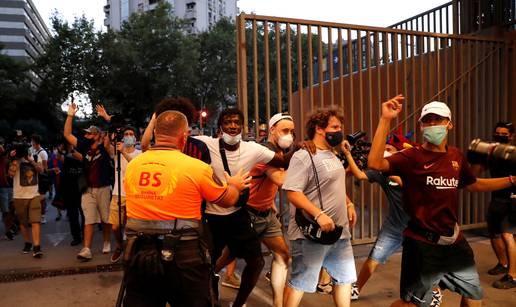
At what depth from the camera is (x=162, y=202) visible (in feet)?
8.93

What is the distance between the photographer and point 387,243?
175 inches

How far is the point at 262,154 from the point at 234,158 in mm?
270

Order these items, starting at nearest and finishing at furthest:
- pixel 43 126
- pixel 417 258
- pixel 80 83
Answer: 1. pixel 417 258
2. pixel 80 83
3. pixel 43 126

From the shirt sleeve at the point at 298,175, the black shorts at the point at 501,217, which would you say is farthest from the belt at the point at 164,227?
the black shorts at the point at 501,217

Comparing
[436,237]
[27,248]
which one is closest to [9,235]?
[27,248]

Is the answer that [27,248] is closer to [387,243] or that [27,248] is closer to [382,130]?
[387,243]

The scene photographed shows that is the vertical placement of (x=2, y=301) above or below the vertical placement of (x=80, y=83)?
below

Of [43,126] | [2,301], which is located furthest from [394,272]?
[43,126]

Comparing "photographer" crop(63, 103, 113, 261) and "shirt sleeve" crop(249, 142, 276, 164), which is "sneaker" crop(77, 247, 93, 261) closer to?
"photographer" crop(63, 103, 113, 261)

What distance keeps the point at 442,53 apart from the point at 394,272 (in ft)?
11.6

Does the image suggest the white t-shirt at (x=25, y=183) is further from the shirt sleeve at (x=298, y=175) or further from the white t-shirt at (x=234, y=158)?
the shirt sleeve at (x=298, y=175)

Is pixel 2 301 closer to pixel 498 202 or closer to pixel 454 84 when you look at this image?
pixel 498 202

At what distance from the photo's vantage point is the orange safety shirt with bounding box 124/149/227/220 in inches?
107

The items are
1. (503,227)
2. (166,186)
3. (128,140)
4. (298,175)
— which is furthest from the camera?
(128,140)
